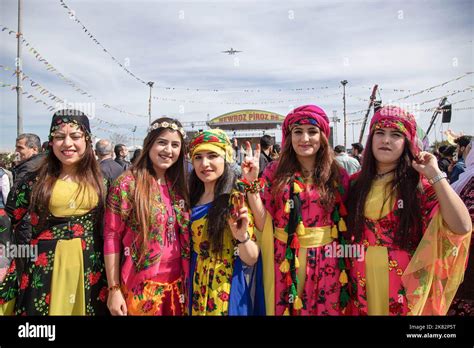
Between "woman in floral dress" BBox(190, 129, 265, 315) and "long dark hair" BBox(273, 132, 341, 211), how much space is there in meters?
0.34

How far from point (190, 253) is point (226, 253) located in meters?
0.26

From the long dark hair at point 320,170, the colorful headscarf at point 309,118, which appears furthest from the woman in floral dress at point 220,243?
the colorful headscarf at point 309,118

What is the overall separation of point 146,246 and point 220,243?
48cm

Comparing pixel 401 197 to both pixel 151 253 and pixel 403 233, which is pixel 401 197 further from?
pixel 151 253

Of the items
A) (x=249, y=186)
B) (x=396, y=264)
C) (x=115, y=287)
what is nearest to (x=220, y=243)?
(x=249, y=186)

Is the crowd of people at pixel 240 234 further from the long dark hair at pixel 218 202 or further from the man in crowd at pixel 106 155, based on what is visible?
the man in crowd at pixel 106 155

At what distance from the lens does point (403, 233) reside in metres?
2.24

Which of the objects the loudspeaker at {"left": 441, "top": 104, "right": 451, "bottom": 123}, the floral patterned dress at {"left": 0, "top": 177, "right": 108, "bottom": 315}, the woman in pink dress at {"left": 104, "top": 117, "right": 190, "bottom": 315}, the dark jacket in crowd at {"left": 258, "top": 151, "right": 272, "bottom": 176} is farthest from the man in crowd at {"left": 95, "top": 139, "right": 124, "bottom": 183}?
the loudspeaker at {"left": 441, "top": 104, "right": 451, "bottom": 123}

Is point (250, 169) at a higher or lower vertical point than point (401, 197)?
higher

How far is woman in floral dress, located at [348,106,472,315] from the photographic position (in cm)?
219

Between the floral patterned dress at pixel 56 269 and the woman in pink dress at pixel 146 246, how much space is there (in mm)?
152

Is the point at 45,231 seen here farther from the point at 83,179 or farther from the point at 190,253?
the point at 190,253

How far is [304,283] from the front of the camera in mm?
2357

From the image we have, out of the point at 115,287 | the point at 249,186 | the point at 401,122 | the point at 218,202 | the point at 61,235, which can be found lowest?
the point at 115,287
